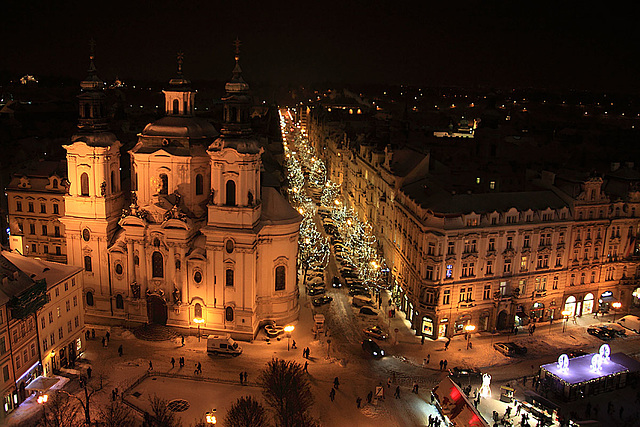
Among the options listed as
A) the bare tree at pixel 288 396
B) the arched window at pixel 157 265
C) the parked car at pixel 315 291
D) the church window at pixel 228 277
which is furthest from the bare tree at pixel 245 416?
the parked car at pixel 315 291

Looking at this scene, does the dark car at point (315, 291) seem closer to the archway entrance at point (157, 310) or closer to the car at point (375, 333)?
the car at point (375, 333)

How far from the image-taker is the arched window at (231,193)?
5334 cm

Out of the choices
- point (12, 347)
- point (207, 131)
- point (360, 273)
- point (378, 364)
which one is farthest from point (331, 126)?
point (12, 347)

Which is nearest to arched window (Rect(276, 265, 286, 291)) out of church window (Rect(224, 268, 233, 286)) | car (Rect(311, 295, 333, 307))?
church window (Rect(224, 268, 233, 286))

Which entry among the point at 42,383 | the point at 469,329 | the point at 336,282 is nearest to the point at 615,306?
the point at 469,329

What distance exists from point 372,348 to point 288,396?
1462 cm

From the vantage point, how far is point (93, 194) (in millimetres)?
55938

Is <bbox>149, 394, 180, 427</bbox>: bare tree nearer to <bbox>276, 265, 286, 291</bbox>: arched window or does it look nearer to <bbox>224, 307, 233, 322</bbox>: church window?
<bbox>224, 307, 233, 322</bbox>: church window

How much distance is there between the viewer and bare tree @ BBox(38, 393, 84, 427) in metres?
37.5

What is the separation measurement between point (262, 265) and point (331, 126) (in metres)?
78.1

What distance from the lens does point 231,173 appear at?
174 ft

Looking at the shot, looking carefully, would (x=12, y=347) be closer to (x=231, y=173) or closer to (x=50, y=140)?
(x=231, y=173)

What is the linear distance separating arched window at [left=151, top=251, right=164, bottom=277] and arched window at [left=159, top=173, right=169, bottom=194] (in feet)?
18.8

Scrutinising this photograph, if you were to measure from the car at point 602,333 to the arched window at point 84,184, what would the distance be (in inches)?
1960
